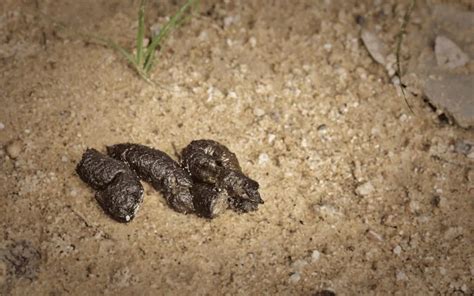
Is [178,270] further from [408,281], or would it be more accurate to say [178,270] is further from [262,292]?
[408,281]

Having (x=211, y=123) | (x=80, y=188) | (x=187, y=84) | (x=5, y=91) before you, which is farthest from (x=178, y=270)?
(x=5, y=91)

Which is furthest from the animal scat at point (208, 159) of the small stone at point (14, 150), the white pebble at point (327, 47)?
the white pebble at point (327, 47)

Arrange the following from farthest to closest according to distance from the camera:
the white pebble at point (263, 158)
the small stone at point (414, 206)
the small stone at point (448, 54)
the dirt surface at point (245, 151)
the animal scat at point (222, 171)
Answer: the small stone at point (448, 54) → the white pebble at point (263, 158) → the small stone at point (414, 206) → the animal scat at point (222, 171) → the dirt surface at point (245, 151)

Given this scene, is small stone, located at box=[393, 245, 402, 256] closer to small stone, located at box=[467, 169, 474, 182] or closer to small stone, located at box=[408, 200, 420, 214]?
small stone, located at box=[408, 200, 420, 214]

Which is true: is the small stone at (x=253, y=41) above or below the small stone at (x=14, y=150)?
above

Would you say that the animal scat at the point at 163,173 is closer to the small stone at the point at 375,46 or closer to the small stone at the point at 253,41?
the small stone at the point at 253,41

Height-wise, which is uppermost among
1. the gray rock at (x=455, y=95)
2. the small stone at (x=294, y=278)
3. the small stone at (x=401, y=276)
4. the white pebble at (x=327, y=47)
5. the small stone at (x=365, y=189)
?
the gray rock at (x=455, y=95)
